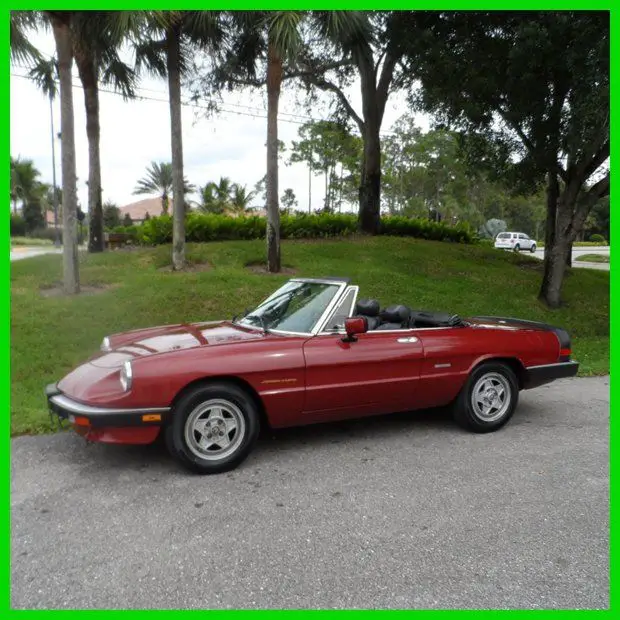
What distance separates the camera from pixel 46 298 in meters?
9.27

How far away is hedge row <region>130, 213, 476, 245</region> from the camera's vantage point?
14.6 metres

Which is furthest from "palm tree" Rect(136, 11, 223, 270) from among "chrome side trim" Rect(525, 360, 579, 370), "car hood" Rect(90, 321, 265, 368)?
"chrome side trim" Rect(525, 360, 579, 370)

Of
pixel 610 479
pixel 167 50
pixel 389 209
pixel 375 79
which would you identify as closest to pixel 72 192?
pixel 167 50

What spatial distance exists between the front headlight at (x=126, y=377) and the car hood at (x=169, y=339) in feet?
0.69

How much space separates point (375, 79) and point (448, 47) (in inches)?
196

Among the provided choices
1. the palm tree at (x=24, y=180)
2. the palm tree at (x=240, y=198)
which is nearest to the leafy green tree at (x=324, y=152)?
the palm tree at (x=240, y=198)

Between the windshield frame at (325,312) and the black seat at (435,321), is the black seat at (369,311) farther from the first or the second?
the black seat at (435,321)

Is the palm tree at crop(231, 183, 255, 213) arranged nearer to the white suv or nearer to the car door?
the white suv

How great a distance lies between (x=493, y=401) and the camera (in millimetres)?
4914

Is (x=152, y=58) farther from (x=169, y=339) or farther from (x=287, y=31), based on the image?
(x=169, y=339)

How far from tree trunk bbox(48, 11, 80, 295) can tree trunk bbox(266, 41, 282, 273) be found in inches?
149

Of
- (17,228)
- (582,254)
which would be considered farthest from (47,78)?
(17,228)

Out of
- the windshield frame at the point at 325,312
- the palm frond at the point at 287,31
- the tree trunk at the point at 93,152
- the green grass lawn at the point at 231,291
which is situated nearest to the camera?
the windshield frame at the point at 325,312

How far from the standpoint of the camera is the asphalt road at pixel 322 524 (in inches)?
99.7
